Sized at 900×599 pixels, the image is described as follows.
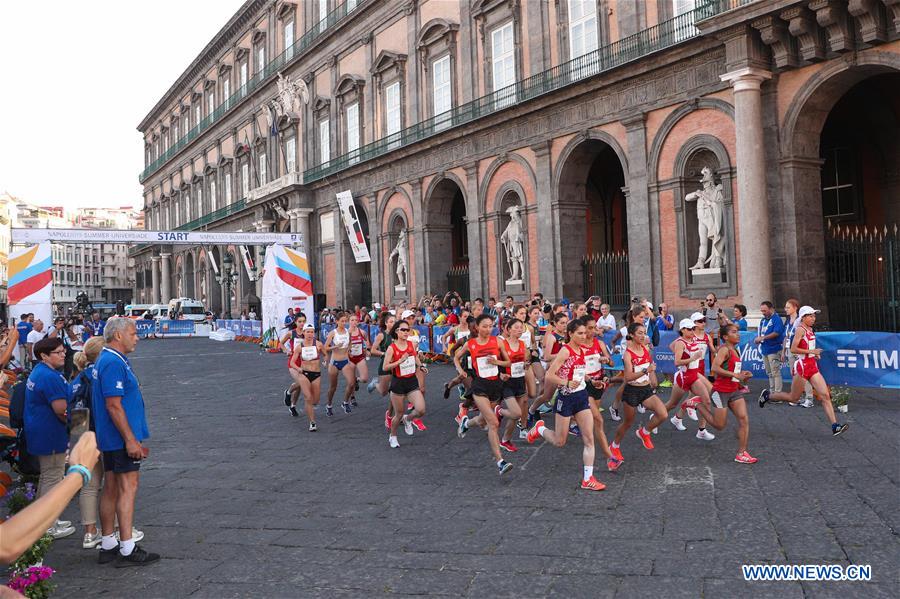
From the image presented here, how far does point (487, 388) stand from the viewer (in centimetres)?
815

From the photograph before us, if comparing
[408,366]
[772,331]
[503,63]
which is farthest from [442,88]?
[408,366]

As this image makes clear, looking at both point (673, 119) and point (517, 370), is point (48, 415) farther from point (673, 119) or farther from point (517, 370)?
point (673, 119)

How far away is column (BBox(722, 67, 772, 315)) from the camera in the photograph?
1567 centimetres

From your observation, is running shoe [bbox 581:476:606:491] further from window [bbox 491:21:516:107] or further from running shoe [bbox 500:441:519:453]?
window [bbox 491:21:516:107]

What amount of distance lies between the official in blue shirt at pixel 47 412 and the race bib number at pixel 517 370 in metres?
4.48

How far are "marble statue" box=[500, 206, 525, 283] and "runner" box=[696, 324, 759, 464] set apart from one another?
15.2 metres

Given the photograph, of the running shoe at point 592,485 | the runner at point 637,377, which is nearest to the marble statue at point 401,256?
the runner at point 637,377

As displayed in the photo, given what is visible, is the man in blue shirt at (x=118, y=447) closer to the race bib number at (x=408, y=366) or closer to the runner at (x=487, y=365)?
the runner at (x=487, y=365)

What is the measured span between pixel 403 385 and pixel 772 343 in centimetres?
622

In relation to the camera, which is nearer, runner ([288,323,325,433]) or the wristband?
the wristband

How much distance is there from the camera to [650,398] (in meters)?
8.10

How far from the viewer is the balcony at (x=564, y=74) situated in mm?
17750

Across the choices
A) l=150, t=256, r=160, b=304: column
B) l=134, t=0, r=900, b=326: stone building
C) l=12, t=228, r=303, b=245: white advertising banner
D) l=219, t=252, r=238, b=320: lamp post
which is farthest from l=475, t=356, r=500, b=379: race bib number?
l=150, t=256, r=160, b=304: column

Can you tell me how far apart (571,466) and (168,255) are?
2386 inches
